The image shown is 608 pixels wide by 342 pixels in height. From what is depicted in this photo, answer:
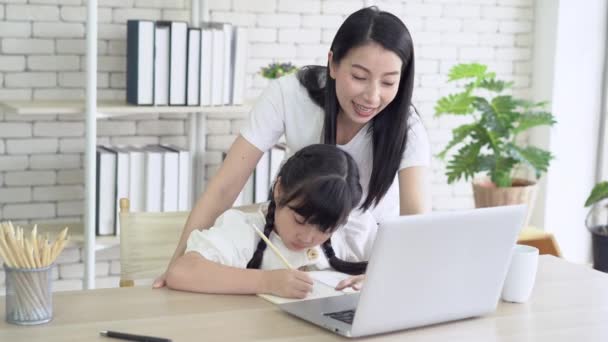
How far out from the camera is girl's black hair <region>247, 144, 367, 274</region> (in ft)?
5.90

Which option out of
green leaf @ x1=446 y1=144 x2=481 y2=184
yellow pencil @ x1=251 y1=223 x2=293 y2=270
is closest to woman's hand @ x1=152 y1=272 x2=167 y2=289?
yellow pencil @ x1=251 y1=223 x2=293 y2=270

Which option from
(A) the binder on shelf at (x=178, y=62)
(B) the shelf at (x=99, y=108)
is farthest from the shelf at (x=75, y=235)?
(A) the binder on shelf at (x=178, y=62)

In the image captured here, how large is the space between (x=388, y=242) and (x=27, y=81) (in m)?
2.19

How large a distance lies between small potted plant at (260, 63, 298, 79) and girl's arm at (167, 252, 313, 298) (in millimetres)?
1637

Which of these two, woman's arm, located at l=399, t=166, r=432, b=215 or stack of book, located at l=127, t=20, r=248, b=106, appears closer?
woman's arm, located at l=399, t=166, r=432, b=215

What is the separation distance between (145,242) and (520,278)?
90 cm

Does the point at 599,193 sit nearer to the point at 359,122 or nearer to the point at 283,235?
the point at 359,122

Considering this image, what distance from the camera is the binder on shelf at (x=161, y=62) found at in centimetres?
323

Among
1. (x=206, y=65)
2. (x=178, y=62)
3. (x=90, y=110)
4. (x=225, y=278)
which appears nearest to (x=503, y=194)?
(x=206, y=65)

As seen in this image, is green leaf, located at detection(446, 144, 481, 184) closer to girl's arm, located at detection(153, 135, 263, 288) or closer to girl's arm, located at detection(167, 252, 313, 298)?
girl's arm, located at detection(153, 135, 263, 288)

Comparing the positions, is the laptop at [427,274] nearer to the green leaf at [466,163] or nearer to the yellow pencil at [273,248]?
the yellow pencil at [273,248]

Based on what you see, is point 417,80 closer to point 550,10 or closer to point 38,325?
point 550,10

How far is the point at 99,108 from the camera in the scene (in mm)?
3148

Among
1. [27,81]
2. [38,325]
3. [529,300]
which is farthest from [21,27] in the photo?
[529,300]
